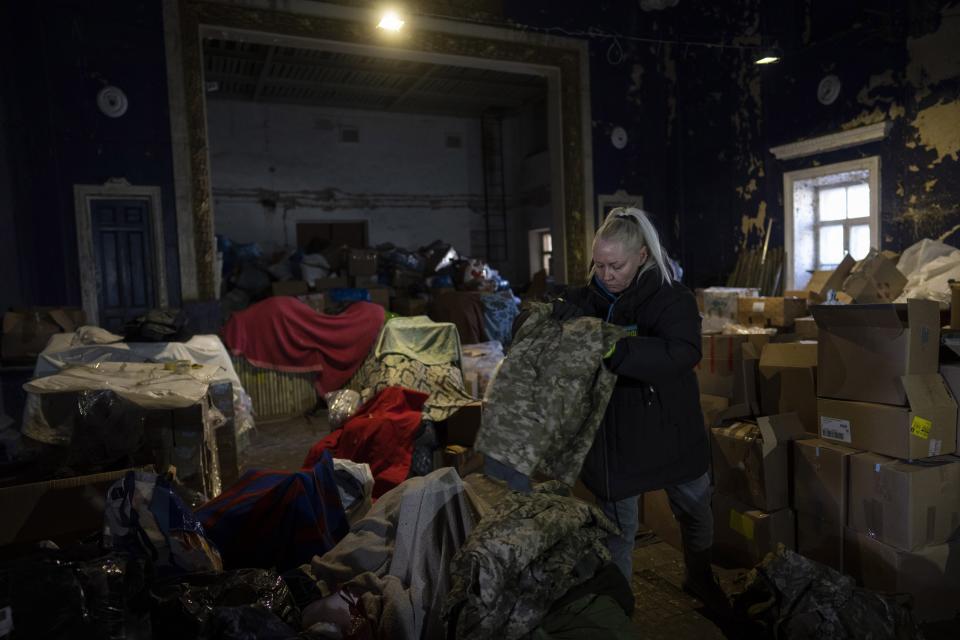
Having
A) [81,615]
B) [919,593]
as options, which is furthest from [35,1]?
[919,593]

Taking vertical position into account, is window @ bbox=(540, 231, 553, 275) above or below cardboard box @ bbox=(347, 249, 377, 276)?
above

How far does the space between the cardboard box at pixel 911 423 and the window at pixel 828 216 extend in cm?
487

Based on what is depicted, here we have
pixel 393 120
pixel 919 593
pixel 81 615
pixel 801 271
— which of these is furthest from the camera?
pixel 393 120

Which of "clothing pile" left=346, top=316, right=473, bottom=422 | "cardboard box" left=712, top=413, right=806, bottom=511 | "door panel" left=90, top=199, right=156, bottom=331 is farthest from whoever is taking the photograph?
"door panel" left=90, top=199, right=156, bottom=331

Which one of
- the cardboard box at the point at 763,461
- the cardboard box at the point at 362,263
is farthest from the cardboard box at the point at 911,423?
the cardboard box at the point at 362,263

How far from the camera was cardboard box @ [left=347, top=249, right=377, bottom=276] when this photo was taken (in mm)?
8492

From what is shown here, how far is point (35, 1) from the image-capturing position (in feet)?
20.0

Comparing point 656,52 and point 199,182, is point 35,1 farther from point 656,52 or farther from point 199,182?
point 656,52

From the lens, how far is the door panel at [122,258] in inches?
258

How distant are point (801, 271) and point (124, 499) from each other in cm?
780

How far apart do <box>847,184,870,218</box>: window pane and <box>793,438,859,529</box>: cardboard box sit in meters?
5.29

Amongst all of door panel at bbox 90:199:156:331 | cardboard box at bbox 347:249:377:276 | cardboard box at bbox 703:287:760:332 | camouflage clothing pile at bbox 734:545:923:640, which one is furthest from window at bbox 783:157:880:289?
door panel at bbox 90:199:156:331

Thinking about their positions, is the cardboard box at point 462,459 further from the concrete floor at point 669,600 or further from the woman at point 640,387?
the woman at point 640,387

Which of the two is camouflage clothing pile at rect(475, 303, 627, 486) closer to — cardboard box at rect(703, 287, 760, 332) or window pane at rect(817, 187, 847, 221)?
cardboard box at rect(703, 287, 760, 332)
